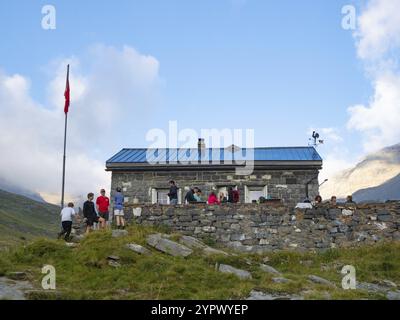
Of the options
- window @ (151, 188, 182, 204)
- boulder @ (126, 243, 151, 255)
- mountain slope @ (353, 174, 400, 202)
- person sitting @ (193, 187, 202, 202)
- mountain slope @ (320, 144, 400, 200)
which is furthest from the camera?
mountain slope @ (320, 144, 400, 200)

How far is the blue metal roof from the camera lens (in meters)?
24.3

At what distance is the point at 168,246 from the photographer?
50.8 ft

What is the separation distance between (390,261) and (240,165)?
9.59 m

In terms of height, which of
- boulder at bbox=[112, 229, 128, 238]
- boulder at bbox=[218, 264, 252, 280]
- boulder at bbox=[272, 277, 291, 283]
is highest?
boulder at bbox=[112, 229, 128, 238]

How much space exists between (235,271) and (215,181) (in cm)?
1073

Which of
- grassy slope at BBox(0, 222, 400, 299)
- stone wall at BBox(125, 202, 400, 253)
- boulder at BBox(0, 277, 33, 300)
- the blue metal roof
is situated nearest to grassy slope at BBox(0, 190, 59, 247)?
the blue metal roof

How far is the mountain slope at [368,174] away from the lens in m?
121

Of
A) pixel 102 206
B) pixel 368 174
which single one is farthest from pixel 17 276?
pixel 368 174

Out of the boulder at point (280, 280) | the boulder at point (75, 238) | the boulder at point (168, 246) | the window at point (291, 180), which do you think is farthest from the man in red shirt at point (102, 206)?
the window at point (291, 180)

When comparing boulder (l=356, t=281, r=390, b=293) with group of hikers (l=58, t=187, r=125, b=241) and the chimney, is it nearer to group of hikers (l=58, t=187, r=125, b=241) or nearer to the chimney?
group of hikers (l=58, t=187, r=125, b=241)

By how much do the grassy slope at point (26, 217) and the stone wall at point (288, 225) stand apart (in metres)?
85.2

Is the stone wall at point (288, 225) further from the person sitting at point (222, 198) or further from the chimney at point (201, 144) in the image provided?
the chimney at point (201, 144)

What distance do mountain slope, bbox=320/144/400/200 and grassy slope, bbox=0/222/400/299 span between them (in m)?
103
